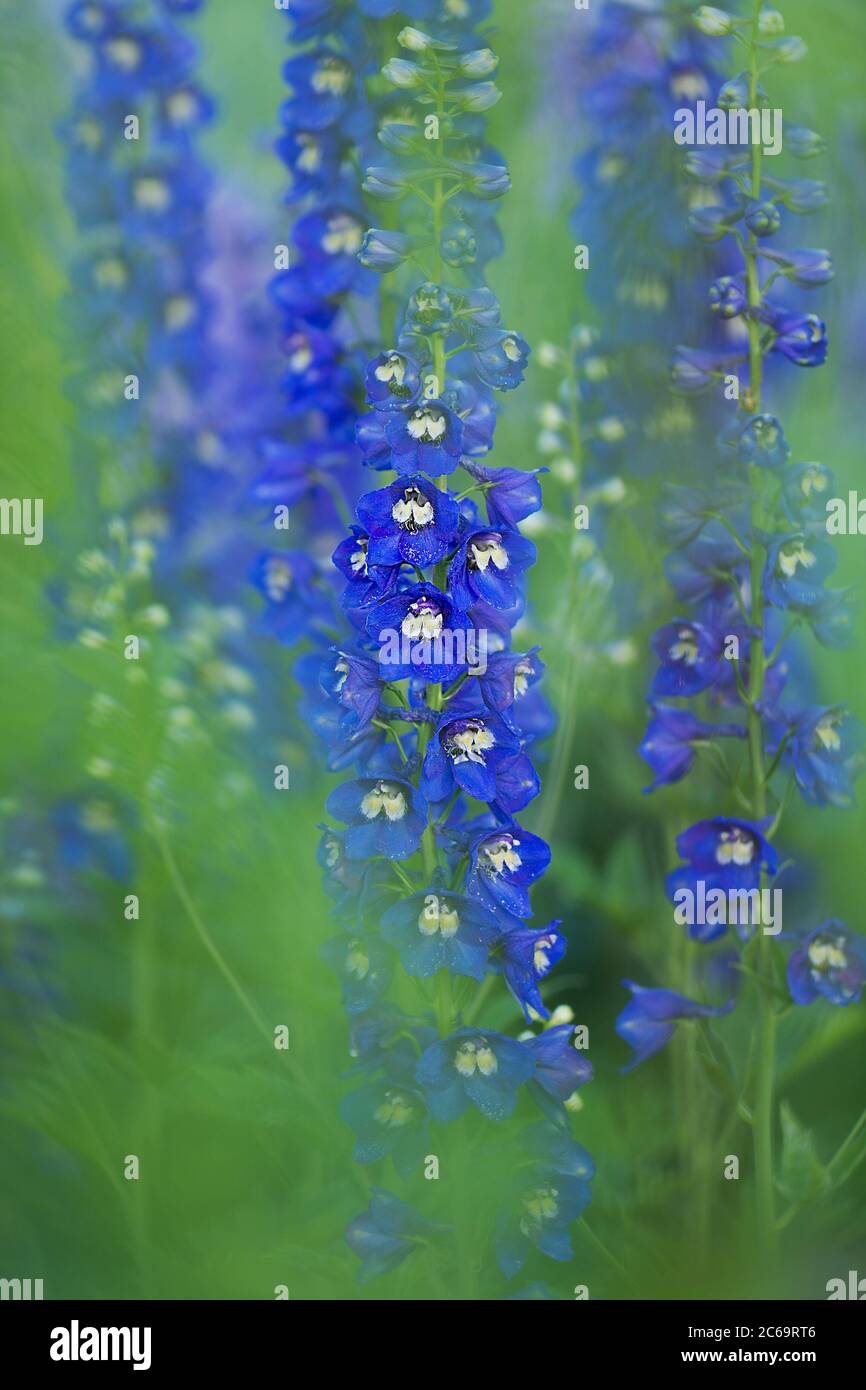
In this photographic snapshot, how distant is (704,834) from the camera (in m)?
2.41

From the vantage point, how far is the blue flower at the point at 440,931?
6.60 feet

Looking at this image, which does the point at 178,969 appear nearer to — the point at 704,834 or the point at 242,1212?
the point at 242,1212

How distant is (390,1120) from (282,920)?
0.71m

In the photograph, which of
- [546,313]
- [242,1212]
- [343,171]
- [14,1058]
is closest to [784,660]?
[546,313]

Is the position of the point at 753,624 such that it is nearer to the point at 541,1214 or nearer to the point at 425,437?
the point at 425,437

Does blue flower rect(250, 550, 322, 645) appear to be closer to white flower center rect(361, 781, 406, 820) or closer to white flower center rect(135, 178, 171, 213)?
white flower center rect(361, 781, 406, 820)

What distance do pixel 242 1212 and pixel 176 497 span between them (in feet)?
4.20

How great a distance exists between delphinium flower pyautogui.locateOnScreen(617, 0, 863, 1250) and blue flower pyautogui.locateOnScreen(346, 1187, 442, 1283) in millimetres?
476

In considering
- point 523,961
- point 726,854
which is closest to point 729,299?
point 726,854

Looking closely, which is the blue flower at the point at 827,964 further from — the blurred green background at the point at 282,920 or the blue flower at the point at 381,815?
the blue flower at the point at 381,815

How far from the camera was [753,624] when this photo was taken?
2379 millimetres

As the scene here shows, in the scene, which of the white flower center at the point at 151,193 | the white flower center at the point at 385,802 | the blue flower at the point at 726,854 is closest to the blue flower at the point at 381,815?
the white flower center at the point at 385,802

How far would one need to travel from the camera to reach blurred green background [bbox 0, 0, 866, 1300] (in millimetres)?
2705

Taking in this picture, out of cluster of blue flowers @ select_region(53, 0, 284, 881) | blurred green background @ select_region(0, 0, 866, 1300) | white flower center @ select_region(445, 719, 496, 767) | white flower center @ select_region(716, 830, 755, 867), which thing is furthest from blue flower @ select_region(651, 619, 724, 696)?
cluster of blue flowers @ select_region(53, 0, 284, 881)
